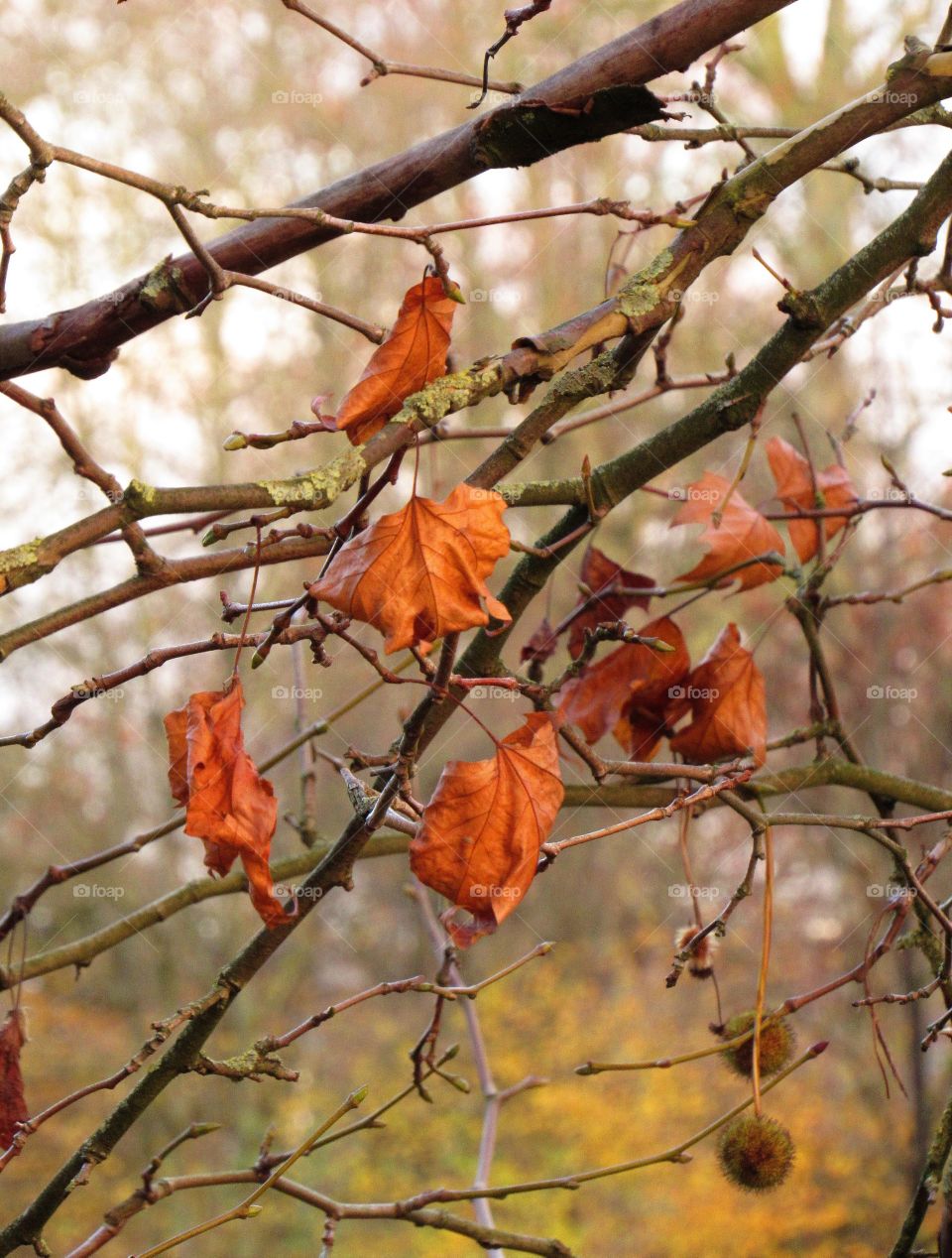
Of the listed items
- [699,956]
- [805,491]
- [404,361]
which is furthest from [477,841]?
[805,491]

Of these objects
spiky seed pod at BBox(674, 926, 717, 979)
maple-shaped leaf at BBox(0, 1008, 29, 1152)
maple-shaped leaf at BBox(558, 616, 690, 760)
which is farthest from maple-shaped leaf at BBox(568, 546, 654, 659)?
maple-shaped leaf at BBox(0, 1008, 29, 1152)

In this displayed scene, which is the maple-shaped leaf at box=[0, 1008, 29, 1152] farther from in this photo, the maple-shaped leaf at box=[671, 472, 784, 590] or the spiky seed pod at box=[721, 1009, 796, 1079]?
the maple-shaped leaf at box=[671, 472, 784, 590]

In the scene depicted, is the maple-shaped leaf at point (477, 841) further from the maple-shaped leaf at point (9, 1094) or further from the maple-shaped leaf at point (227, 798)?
the maple-shaped leaf at point (9, 1094)

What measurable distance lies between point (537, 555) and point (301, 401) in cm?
512

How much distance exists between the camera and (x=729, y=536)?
0.92 meters

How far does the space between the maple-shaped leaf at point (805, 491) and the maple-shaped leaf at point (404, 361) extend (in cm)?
48

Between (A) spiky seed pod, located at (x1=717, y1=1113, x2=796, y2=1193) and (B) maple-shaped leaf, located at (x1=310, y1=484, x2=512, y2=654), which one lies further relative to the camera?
(A) spiky seed pod, located at (x1=717, y1=1113, x2=796, y2=1193)

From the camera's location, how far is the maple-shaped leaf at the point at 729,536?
0.92 m

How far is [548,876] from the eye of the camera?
696cm

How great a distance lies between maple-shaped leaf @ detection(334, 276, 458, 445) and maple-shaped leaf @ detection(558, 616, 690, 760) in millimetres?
337

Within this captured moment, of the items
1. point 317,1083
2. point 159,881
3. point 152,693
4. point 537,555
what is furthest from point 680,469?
point 537,555

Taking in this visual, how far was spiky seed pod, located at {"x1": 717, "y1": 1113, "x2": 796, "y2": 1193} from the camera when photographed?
841 millimetres

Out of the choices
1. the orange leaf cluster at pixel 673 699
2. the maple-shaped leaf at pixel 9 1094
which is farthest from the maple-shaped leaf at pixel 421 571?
the maple-shaped leaf at pixel 9 1094

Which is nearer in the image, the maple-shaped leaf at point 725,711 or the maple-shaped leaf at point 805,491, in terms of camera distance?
the maple-shaped leaf at point 725,711
